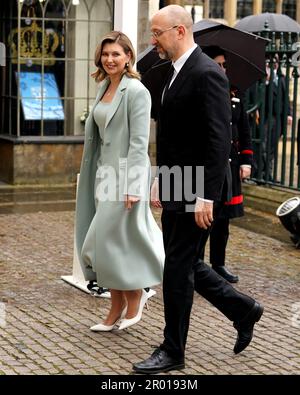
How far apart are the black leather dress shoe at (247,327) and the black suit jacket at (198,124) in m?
0.80

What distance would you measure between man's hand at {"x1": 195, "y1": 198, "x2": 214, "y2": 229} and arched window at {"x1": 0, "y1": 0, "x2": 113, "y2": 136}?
8095mm

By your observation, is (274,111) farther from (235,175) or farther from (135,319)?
(135,319)

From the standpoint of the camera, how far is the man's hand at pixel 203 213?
5406 millimetres

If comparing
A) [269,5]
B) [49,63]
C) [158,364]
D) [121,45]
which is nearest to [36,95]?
[49,63]

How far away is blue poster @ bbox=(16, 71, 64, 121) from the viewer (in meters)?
13.3

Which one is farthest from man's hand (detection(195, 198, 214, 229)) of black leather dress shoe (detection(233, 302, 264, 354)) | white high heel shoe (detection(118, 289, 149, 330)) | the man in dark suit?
white high heel shoe (detection(118, 289, 149, 330))

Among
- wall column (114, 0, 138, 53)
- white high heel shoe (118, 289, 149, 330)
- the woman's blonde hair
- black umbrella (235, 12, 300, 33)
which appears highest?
black umbrella (235, 12, 300, 33)

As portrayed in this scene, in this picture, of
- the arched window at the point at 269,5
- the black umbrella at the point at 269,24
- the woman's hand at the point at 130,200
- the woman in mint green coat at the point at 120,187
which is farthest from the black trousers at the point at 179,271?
the arched window at the point at 269,5

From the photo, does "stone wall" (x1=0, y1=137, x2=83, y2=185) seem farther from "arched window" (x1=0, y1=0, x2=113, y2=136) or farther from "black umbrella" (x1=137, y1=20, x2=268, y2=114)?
"black umbrella" (x1=137, y1=20, x2=268, y2=114)

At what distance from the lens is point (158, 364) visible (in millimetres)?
5543

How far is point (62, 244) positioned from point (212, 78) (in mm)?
4334

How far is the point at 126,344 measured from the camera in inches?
242

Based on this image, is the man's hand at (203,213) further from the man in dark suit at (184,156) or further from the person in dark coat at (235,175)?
the person in dark coat at (235,175)

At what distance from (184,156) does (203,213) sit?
354mm
